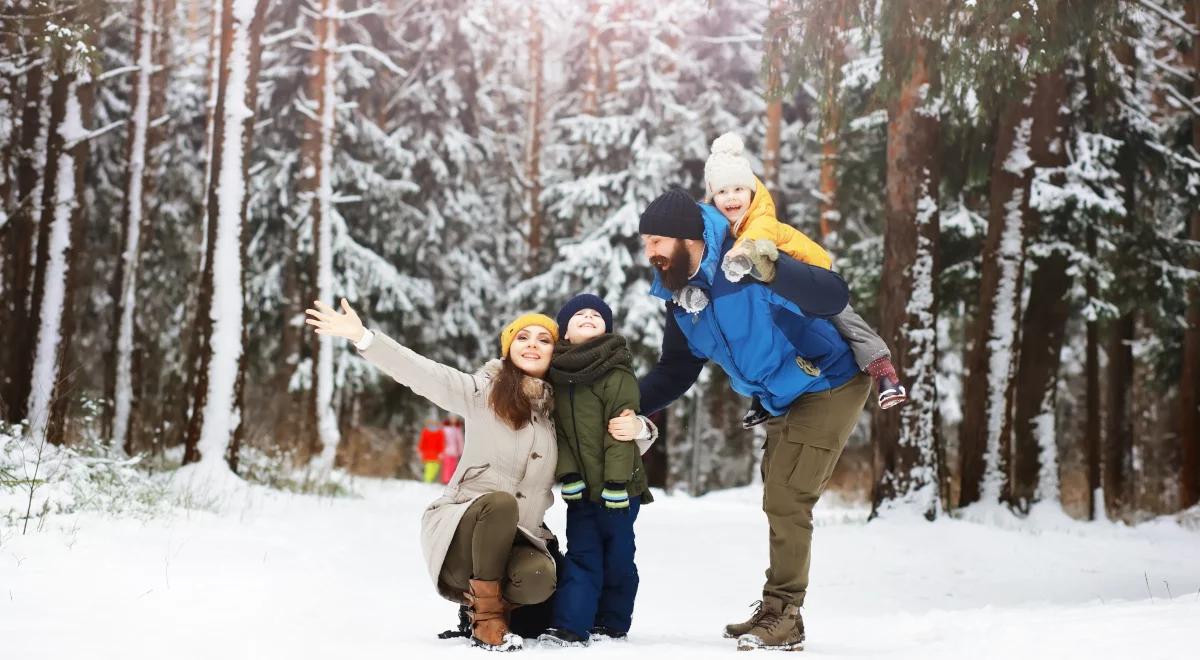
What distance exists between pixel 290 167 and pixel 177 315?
7.01 metres

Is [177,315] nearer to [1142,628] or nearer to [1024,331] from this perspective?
[1024,331]

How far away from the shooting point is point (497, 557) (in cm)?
414

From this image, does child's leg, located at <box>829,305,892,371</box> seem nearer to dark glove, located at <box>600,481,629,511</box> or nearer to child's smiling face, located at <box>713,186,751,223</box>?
child's smiling face, located at <box>713,186,751,223</box>

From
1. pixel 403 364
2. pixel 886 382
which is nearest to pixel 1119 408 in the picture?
pixel 886 382

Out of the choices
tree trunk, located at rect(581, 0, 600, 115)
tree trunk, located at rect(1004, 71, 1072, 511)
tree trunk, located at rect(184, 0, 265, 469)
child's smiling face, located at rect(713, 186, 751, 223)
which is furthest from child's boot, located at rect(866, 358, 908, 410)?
tree trunk, located at rect(581, 0, 600, 115)

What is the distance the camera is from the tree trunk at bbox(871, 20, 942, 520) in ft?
35.1

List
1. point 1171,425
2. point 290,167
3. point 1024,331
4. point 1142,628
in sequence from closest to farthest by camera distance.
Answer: point 1142,628
point 1024,331
point 290,167
point 1171,425

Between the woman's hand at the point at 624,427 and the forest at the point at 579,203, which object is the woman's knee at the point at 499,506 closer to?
the woman's hand at the point at 624,427

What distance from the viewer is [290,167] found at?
20.4m

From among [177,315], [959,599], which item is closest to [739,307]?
[959,599]

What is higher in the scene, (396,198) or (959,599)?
(396,198)

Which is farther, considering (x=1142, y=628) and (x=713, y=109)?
(x=713, y=109)

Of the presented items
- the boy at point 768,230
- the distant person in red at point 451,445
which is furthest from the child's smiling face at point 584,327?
the distant person in red at point 451,445

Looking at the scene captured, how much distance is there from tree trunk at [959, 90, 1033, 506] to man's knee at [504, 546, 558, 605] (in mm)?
8983
